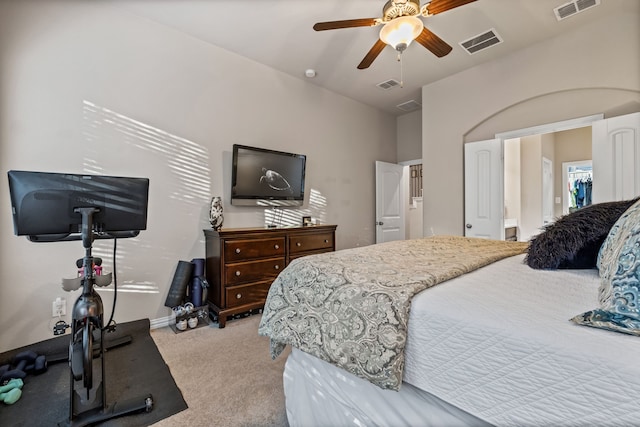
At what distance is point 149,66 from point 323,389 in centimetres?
320

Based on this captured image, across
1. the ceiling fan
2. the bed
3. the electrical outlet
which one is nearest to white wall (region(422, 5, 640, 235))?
the ceiling fan

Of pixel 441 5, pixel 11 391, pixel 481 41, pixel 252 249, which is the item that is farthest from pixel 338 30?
pixel 11 391

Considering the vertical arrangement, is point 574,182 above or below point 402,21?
below

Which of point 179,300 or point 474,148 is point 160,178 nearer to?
point 179,300

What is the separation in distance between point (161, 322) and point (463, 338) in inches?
113

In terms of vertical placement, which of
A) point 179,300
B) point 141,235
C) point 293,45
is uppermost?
point 293,45

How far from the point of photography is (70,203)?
1.38 metres

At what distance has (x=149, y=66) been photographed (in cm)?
272

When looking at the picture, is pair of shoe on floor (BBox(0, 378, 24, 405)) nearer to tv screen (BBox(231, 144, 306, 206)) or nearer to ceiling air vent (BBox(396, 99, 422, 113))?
tv screen (BBox(231, 144, 306, 206))

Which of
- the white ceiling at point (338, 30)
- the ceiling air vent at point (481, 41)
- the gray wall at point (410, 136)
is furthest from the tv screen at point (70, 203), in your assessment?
the gray wall at point (410, 136)

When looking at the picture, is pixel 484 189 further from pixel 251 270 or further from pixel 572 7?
pixel 251 270

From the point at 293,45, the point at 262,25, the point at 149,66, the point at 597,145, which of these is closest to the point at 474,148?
the point at 597,145

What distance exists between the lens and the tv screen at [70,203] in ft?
4.27

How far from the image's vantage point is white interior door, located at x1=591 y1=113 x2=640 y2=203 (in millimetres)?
2580
